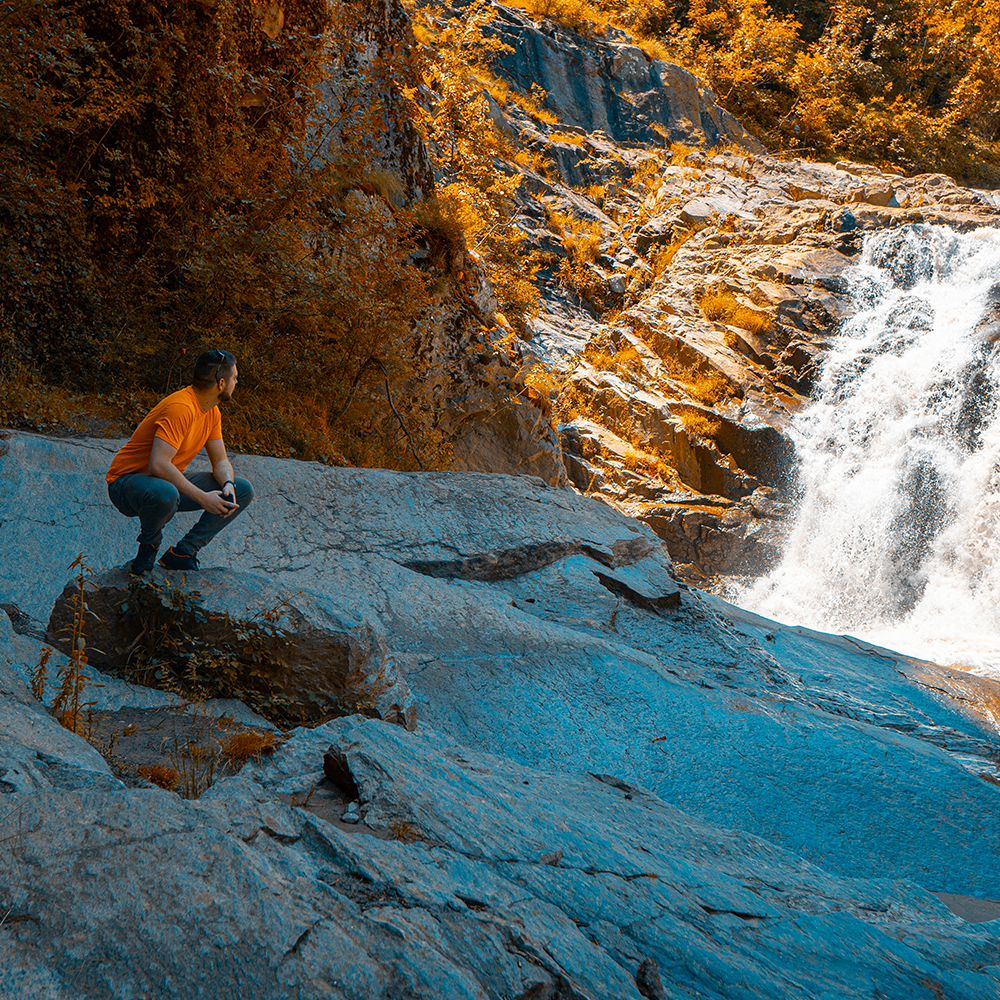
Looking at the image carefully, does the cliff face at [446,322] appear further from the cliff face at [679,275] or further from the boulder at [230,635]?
the boulder at [230,635]

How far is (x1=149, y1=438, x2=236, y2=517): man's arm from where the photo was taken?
3604 mm

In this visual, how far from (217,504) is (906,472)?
48.5ft

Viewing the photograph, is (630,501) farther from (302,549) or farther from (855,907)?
(855,907)

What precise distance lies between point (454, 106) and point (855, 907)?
15434 mm

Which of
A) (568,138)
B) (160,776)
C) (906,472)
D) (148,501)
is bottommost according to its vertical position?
(160,776)

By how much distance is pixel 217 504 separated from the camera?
3701 mm

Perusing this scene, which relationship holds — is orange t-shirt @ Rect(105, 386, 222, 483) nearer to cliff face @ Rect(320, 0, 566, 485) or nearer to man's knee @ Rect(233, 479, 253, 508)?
man's knee @ Rect(233, 479, 253, 508)

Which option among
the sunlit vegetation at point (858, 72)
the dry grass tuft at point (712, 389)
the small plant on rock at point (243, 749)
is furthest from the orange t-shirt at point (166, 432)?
the sunlit vegetation at point (858, 72)

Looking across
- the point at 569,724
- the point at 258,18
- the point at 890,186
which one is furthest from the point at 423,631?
the point at 890,186

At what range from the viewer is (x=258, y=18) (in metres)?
7.77

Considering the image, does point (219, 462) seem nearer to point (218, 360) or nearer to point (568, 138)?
point (218, 360)

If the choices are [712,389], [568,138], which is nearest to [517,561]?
[712,389]

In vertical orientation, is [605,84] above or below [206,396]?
above

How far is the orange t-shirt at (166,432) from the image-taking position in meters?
3.66
